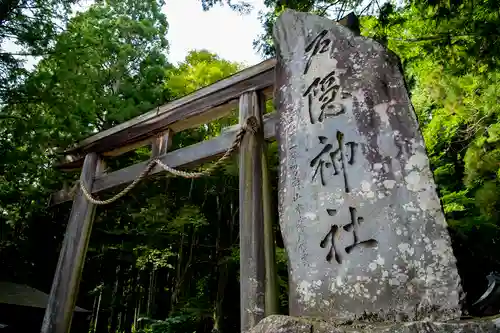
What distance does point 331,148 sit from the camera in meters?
2.70

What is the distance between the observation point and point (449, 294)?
6.34 feet

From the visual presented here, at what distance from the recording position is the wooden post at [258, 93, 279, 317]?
363cm

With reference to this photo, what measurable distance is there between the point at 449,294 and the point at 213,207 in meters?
10.8

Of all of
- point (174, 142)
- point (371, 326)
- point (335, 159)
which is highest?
point (174, 142)

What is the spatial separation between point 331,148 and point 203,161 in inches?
103

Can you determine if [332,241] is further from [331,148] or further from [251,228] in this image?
[251,228]

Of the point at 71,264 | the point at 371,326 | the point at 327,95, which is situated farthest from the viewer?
the point at 71,264

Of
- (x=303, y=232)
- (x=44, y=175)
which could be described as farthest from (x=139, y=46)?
(x=303, y=232)

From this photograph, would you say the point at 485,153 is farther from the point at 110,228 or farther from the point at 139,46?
the point at 139,46

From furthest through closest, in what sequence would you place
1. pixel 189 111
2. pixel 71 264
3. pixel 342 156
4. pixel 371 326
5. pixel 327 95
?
pixel 71 264, pixel 189 111, pixel 327 95, pixel 342 156, pixel 371 326

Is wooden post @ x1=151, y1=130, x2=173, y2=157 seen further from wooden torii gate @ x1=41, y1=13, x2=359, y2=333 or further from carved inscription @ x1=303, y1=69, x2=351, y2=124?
carved inscription @ x1=303, y1=69, x2=351, y2=124

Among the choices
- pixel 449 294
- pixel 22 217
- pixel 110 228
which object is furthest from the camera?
pixel 110 228

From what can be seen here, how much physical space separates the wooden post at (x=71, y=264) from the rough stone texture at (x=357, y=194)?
4.06m

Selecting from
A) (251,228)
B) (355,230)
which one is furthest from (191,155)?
(355,230)
